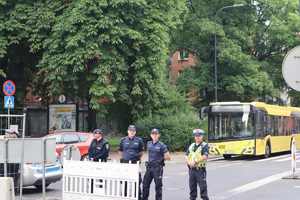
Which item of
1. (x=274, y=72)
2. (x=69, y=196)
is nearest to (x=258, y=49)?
(x=274, y=72)

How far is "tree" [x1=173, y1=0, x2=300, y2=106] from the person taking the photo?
153 feet

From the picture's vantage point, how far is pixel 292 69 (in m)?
16.0

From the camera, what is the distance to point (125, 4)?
30.8 metres

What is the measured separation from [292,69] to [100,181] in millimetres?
6507

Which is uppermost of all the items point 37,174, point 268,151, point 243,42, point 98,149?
point 243,42

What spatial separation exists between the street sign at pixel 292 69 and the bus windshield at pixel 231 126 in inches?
532

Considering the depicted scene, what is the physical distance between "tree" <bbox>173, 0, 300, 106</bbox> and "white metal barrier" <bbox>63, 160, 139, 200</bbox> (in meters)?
34.1

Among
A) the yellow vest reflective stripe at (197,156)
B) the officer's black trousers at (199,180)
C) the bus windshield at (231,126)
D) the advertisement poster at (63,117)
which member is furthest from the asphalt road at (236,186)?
the advertisement poster at (63,117)

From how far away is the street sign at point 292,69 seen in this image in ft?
51.5

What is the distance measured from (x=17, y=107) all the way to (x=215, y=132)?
41.3 feet

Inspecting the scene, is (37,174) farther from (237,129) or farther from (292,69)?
(237,129)

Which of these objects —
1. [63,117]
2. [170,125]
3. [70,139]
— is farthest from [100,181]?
[170,125]

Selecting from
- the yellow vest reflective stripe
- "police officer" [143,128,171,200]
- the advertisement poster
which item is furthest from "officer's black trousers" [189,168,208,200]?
the advertisement poster

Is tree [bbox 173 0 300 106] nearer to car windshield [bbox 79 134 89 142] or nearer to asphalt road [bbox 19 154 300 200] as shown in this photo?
car windshield [bbox 79 134 89 142]
